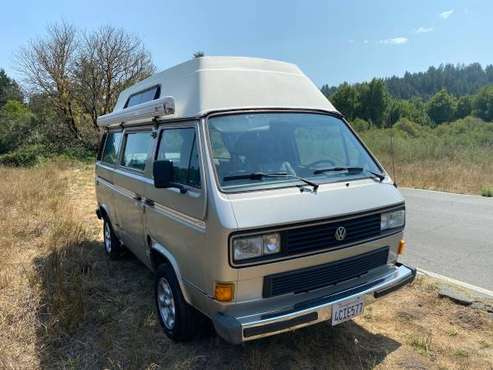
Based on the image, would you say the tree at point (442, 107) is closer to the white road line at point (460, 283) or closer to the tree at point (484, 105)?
the tree at point (484, 105)

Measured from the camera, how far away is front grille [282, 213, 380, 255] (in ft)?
9.59

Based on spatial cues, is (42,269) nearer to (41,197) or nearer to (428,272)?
(428,272)

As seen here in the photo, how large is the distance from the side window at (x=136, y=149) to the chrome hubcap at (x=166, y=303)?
1.32 m

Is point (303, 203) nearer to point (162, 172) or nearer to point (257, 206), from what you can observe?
point (257, 206)

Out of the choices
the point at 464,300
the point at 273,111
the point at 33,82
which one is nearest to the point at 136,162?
the point at 273,111

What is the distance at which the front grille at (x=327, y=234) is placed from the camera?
2.92 m

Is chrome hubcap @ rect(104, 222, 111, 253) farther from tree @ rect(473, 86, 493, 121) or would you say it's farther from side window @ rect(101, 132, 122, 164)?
tree @ rect(473, 86, 493, 121)

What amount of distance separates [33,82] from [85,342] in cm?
2585

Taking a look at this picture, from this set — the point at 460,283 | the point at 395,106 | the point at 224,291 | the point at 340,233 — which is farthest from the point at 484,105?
the point at 224,291

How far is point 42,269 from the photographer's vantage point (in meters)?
5.39

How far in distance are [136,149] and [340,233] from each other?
9.06 feet

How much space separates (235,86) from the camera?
3.65 meters

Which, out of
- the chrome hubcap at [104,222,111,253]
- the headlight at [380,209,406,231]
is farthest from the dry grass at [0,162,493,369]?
the headlight at [380,209,406,231]

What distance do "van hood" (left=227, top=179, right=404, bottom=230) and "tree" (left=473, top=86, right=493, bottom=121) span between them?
70.1m
